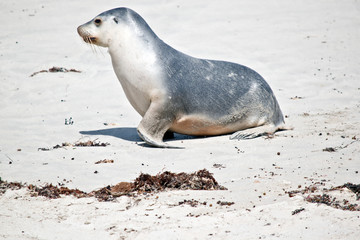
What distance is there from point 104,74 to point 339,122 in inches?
192

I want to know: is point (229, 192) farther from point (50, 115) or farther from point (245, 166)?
point (50, 115)

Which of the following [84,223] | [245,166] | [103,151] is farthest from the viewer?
[103,151]

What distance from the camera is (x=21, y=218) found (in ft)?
14.8

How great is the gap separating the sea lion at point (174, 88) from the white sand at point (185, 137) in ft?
0.98

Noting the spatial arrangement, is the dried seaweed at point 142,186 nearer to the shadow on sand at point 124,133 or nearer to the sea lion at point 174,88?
the sea lion at point 174,88

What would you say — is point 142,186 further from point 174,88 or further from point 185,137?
point 185,137

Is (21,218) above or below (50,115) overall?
above

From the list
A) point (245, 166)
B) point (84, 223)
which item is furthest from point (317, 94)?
point (84, 223)

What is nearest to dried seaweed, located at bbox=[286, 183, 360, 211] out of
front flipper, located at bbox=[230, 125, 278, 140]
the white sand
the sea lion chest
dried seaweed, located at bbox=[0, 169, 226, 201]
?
the white sand

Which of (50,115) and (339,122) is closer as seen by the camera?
(339,122)

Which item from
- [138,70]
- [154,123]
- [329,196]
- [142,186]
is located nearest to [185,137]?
[154,123]

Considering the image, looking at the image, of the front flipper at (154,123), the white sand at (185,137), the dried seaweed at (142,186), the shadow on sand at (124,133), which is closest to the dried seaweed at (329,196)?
the white sand at (185,137)

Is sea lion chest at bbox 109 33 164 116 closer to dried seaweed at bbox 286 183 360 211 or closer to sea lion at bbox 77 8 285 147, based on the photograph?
sea lion at bbox 77 8 285 147

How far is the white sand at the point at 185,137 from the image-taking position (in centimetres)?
427
